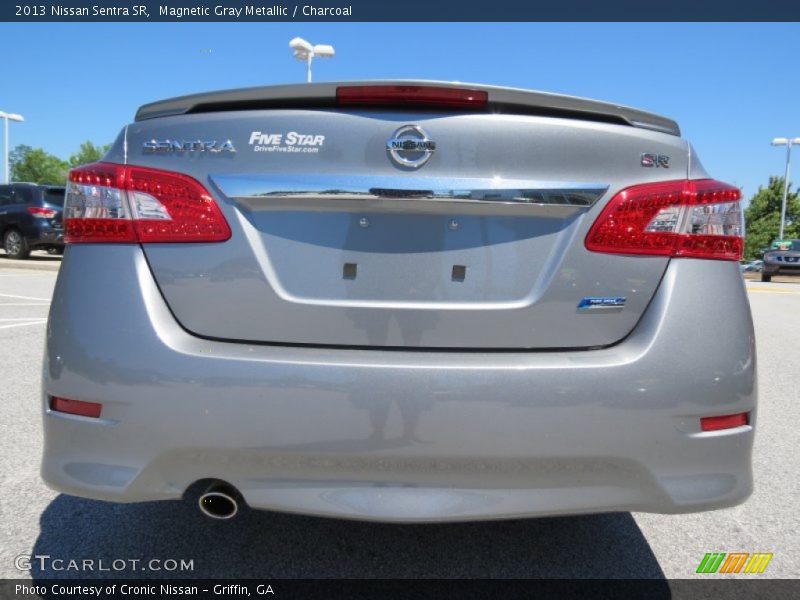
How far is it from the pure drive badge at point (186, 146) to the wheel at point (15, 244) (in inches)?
657

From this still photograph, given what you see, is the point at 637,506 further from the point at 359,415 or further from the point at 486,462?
the point at 359,415

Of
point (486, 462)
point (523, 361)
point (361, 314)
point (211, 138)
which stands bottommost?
point (486, 462)

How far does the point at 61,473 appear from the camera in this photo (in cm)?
170

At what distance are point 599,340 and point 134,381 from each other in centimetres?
122

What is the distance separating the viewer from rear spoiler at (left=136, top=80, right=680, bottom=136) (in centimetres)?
171

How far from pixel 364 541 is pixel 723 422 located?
1.29 metres

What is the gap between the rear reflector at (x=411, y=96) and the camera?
1706mm

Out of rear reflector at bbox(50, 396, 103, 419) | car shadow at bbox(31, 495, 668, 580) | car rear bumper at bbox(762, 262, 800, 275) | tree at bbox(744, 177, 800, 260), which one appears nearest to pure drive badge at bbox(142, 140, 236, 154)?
rear reflector at bbox(50, 396, 103, 419)

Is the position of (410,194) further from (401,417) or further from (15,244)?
(15,244)

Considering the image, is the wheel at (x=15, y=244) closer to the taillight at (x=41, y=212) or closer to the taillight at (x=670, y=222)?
the taillight at (x=41, y=212)

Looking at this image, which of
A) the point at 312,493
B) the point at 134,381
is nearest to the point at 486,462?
the point at 312,493

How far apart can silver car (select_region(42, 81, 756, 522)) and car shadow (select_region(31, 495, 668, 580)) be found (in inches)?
21.5

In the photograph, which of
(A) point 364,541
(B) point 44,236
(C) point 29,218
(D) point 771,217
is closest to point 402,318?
(A) point 364,541

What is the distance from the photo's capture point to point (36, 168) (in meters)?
75.2
